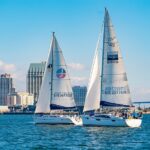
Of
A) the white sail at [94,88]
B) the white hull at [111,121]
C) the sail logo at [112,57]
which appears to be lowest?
the white hull at [111,121]

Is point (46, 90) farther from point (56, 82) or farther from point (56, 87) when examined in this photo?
point (56, 82)

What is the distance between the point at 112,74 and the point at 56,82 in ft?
47.4

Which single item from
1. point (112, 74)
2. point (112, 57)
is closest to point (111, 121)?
point (112, 74)

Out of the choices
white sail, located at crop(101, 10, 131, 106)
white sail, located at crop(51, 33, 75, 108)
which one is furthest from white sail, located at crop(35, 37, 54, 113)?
white sail, located at crop(101, 10, 131, 106)

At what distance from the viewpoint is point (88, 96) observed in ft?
285

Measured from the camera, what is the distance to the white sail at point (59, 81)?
3794 inches

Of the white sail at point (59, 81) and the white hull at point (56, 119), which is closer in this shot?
the white hull at point (56, 119)

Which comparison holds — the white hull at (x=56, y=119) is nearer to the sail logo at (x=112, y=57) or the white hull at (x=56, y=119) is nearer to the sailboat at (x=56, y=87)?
the sailboat at (x=56, y=87)

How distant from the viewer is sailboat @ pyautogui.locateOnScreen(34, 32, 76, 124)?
96.4 metres

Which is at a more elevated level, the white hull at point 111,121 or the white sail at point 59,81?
the white sail at point 59,81

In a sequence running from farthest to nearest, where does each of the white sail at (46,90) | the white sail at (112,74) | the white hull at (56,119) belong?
1. the white sail at (46,90)
2. the white hull at (56,119)
3. the white sail at (112,74)

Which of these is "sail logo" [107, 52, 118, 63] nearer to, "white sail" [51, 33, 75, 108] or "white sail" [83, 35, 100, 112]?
"white sail" [83, 35, 100, 112]

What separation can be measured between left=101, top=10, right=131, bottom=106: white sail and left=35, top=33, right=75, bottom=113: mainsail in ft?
41.6

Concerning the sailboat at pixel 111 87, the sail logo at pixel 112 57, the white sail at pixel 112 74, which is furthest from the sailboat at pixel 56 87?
the sail logo at pixel 112 57
